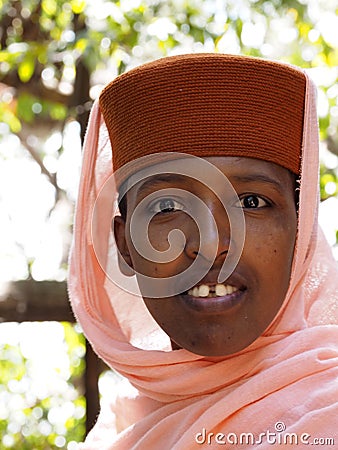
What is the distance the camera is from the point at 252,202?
1.31 metres

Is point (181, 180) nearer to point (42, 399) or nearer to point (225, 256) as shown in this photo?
point (225, 256)

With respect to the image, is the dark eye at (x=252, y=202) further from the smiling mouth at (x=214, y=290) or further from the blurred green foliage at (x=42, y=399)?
the blurred green foliage at (x=42, y=399)

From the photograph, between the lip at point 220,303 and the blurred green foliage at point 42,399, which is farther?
the blurred green foliage at point 42,399

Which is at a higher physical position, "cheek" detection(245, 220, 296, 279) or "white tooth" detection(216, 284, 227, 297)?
"cheek" detection(245, 220, 296, 279)

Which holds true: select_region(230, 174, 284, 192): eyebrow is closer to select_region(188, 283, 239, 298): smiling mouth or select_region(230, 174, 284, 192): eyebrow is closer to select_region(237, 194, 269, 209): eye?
select_region(237, 194, 269, 209): eye

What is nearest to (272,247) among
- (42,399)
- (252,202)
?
(252,202)

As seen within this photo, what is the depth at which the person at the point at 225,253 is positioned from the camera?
1.27 m

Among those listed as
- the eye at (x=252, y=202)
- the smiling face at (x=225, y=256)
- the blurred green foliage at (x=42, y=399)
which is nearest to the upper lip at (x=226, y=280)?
the smiling face at (x=225, y=256)

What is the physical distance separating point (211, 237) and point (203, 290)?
0.08m

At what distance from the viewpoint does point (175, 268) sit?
4.25 feet

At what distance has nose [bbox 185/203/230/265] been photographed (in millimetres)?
1243

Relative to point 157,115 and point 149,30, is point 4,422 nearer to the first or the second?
point 149,30

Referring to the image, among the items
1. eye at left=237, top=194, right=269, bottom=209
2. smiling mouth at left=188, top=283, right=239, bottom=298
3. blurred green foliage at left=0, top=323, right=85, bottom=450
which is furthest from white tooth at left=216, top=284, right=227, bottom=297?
blurred green foliage at left=0, top=323, right=85, bottom=450

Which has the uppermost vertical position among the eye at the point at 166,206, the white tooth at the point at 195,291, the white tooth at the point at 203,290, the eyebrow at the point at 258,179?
the eyebrow at the point at 258,179
